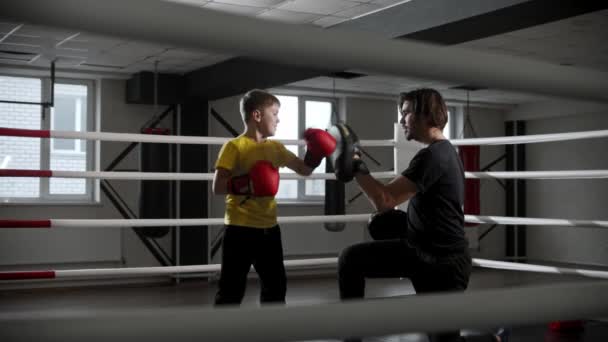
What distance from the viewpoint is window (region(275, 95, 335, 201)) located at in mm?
8648

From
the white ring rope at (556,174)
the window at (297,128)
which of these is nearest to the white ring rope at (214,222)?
the white ring rope at (556,174)

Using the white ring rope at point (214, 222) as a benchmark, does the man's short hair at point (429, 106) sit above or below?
above

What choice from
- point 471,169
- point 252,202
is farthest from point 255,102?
point 471,169

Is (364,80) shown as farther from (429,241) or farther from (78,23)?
(78,23)

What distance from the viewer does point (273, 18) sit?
4668 millimetres

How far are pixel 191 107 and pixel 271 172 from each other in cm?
533

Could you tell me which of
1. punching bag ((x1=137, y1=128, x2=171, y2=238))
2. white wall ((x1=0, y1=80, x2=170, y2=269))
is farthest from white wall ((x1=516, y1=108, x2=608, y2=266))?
white wall ((x1=0, y1=80, x2=170, y2=269))

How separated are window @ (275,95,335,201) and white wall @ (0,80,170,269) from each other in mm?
1704

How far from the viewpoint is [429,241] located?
86.7 inches

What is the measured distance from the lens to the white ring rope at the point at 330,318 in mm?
353

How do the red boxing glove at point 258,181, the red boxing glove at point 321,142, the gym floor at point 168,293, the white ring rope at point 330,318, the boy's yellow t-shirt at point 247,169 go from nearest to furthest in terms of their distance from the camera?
the white ring rope at point 330,318, the red boxing glove at point 321,142, the red boxing glove at point 258,181, the boy's yellow t-shirt at point 247,169, the gym floor at point 168,293

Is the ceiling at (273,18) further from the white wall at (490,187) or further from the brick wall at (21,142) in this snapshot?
the white wall at (490,187)

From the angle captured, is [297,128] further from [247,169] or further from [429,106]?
[429,106]

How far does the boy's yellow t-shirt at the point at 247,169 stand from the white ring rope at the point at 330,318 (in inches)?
81.8
